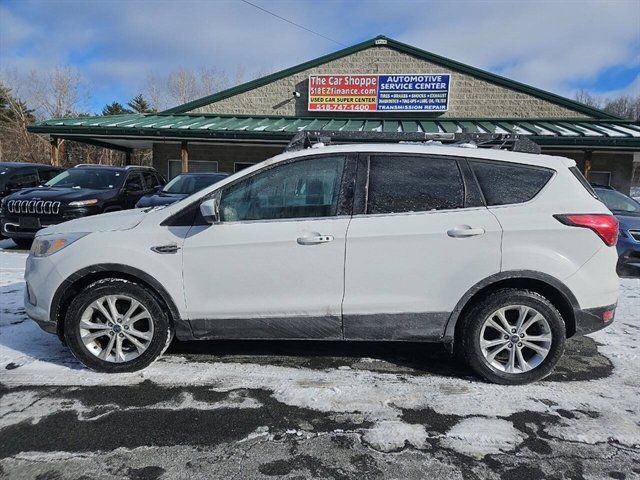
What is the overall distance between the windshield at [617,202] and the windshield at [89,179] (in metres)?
9.79

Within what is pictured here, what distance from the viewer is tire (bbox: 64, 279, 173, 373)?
337cm

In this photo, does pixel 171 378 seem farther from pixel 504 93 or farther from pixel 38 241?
pixel 504 93

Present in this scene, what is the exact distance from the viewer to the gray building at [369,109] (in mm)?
14195

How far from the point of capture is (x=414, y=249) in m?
3.22

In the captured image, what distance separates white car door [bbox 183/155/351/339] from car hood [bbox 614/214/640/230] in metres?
6.29

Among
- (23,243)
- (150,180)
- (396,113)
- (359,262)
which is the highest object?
(396,113)

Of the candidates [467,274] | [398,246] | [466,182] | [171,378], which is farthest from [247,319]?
[466,182]

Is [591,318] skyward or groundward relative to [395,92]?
groundward

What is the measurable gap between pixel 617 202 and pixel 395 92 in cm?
875

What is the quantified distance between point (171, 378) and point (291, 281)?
4.04 ft

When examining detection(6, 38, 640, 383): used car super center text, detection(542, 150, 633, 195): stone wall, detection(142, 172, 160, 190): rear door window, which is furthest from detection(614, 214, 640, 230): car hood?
detection(142, 172, 160, 190): rear door window

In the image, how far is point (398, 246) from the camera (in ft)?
10.6

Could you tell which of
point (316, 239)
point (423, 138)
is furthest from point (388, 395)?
point (423, 138)

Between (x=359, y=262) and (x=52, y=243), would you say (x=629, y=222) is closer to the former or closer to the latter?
(x=359, y=262)
